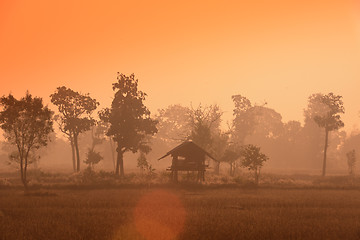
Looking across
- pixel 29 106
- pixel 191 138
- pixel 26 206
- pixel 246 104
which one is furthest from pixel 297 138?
pixel 26 206

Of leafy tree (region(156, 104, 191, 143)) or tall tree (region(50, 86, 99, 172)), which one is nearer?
tall tree (region(50, 86, 99, 172))

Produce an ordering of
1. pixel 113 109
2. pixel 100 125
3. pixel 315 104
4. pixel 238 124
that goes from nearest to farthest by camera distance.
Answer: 1. pixel 113 109
2. pixel 100 125
3. pixel 238 124
4. pixel 315 104

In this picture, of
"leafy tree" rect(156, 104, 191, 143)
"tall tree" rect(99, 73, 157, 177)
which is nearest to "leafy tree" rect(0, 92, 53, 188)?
"tall tree" rect(99, 73, 157, 177)

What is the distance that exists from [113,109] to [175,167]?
752 inches

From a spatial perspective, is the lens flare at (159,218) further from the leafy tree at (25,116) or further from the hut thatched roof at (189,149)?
the leafy tree at (25,116)

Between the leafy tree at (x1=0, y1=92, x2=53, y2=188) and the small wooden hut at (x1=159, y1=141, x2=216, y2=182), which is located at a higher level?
the leafy tree at (x1=0, y1=92, x2=53, y2=188)

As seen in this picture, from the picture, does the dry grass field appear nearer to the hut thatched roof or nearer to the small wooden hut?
the small wooden hut

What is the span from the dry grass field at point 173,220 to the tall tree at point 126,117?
33.2 m

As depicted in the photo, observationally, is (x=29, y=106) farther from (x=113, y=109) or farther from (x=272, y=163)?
(x=272, y=163)

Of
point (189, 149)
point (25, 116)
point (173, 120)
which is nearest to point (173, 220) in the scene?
point (189, 149)

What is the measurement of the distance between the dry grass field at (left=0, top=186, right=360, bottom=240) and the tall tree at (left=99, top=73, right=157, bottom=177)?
33.2 metres

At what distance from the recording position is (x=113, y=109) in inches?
2499

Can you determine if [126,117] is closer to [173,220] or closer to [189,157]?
[189,157]

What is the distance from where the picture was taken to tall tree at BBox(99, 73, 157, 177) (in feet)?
204
